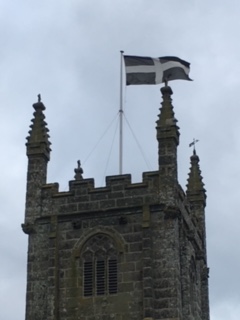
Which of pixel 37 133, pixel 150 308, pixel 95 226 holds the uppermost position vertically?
pixel 37 133

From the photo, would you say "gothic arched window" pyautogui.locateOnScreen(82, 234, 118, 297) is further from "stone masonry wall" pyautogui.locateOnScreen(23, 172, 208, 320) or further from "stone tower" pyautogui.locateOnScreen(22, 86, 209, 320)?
"stone masonry wall" pyautogui.locateOnScreen(23, 172, 208, 320)

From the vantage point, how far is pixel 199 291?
180ft

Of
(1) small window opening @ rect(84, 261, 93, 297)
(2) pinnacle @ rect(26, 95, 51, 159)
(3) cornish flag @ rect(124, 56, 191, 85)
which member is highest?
(3) cornish flag @ rect(124, 56, 191, 85)

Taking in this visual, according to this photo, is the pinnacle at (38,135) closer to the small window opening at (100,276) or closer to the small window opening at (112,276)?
the small window opening at (100,276)

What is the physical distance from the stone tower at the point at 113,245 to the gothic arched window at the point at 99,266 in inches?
1.7

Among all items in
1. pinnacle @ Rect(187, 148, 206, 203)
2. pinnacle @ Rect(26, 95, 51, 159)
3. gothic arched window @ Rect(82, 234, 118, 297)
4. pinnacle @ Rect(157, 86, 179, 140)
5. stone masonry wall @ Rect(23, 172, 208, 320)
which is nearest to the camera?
stone masonry wall @ Rect(23, 172, 208, 320)

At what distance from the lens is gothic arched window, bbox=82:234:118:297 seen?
50219 millimetres

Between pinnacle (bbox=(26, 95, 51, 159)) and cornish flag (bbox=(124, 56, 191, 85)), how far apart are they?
4406mm

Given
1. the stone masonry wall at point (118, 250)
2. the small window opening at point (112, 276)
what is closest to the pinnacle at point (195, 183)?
the stone masonry wall at point (118, 250)

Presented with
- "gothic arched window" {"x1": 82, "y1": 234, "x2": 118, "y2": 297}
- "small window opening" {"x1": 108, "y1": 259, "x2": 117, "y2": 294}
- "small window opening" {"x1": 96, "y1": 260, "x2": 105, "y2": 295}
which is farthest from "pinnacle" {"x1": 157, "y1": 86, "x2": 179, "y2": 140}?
"small window opening" {"x1": 96, "y1": 260, "x2": 105, "y2": 295}

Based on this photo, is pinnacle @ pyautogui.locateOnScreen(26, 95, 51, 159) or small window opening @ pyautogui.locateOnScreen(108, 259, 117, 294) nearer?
small window opening @ pyautogui.locateOnScreen(108, 259, 117, 294)

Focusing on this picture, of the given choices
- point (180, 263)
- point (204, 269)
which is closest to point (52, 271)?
point (180, 263)

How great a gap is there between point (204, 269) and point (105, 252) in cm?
775

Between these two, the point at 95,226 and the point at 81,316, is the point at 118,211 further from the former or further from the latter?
the point at 81,316
